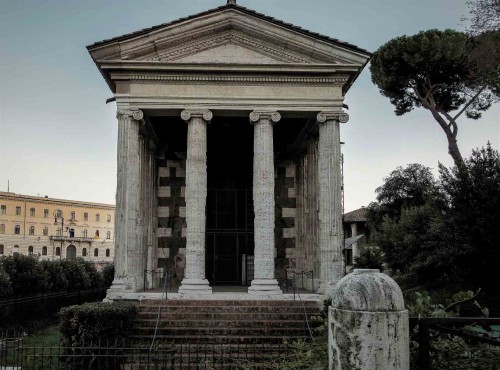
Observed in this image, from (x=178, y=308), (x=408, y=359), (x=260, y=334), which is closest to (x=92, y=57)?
(x=178, y=308)

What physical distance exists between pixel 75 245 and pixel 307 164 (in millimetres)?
70140

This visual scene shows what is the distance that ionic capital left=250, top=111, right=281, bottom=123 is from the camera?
15.7 m

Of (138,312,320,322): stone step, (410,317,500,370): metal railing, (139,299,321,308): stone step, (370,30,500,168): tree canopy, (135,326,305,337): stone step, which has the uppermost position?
(370,30,500,168): tree canopy

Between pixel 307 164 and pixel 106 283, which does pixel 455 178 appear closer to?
pixel 307 164

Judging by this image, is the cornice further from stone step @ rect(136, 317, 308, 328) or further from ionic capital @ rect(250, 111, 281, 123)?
stone step @ rect(136, 317, 308, 328)

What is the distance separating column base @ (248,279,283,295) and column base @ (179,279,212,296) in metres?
1.30

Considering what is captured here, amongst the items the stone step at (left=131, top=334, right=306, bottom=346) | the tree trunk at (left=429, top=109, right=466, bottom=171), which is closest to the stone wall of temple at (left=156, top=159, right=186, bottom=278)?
the stone step at (left=131, top=334, right=306, bottom=346)

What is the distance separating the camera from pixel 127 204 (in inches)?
590

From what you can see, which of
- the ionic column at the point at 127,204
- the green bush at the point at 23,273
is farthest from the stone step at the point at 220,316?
the green bush at the point at 23,273

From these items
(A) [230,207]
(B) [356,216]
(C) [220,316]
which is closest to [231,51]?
(A) [230,207]

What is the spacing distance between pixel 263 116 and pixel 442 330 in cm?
1251

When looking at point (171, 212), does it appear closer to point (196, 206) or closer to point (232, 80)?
point (196, 206)

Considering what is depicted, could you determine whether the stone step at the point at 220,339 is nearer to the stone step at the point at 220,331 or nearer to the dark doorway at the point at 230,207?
the stone step at the point at 220,331

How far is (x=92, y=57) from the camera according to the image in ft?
51.1
